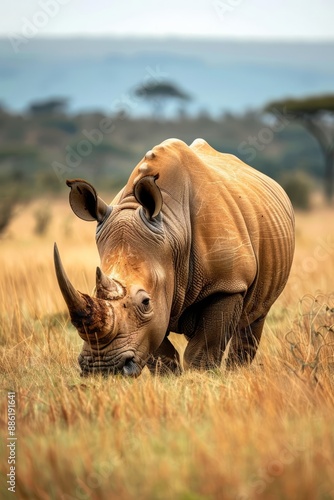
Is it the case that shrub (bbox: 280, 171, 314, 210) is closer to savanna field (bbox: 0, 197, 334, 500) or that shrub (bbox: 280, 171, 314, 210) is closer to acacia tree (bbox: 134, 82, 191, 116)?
acacia tree (bbox: 134, 82, 191, 116)

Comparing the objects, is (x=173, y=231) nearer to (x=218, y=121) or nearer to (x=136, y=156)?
(x=136, y=156)

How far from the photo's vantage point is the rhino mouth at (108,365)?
20.6 feet

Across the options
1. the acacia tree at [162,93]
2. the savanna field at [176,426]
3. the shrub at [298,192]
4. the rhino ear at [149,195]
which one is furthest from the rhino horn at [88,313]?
the acacia tree at [162,93]

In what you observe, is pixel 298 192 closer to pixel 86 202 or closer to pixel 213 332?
pixel 213 332

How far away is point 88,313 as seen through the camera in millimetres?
6102

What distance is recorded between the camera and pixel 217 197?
726cm

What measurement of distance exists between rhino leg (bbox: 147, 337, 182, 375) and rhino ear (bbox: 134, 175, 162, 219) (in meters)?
1.04

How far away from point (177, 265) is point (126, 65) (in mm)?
187276

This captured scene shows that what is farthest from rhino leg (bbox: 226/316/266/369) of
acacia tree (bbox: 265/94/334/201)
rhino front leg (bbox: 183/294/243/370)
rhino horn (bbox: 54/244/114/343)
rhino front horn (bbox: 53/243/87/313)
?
acacia tree (bbox: 265/94/334/201)

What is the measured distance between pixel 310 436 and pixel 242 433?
0.97 ft

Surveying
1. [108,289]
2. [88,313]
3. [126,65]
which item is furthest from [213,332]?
[126,65]

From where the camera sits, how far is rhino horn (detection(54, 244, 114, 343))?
6.03 m

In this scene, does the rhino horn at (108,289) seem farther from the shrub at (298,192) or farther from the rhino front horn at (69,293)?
the shrub at (298,192)

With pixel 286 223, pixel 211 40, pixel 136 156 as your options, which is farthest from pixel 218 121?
pixel 211 40
